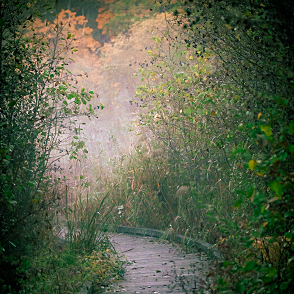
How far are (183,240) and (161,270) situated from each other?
4.05 feet

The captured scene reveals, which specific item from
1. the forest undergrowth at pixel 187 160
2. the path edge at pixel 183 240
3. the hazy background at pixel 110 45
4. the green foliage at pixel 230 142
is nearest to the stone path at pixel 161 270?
the path edge at pixel 183 240

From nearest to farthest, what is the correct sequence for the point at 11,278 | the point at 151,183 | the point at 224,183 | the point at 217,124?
the point at 11,278 → the point at 217,124 → the point at 224,183 → the point at 151,183

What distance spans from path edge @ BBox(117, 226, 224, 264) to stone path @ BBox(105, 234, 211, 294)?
137 mm

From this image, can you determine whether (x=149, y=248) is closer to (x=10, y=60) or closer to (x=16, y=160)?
(x=16, y=160)

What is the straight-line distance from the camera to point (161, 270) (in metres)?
4.77

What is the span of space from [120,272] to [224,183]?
2.40m

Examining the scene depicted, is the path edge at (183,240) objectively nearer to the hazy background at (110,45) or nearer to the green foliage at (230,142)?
A: the green foliage at (230,142)

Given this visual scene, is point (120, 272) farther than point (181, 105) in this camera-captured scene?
No

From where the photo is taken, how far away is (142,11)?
16609mm

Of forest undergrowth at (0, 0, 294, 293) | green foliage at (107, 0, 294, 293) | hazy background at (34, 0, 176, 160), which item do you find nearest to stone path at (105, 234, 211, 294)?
forest undergrowth at (0, 0, 294, 293)

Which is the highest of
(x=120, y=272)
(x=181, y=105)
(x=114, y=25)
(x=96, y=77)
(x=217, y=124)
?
(x=114, y=25)

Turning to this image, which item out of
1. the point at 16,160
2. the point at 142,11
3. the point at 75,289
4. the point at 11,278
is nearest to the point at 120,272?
the point at 75,289

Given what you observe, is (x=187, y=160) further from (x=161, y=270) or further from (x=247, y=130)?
(x=247, y=130)

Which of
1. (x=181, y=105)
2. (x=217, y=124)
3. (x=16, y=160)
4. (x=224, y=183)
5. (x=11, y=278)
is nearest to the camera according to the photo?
(x=11, y=278)
